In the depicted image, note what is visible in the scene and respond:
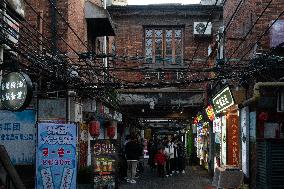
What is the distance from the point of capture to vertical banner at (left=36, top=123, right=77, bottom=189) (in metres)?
12.4

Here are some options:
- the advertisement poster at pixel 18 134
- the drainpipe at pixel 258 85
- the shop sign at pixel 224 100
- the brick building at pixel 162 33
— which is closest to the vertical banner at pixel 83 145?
the shop sign at pixel 224 100

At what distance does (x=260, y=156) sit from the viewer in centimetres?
1521

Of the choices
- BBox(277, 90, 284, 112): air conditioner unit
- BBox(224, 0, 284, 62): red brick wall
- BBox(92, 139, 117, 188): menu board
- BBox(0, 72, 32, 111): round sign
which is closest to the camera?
BBox(0, 72, 32, 111): round sign

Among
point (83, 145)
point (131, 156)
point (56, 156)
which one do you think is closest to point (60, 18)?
point (83, 145)

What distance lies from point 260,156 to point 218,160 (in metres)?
7.22

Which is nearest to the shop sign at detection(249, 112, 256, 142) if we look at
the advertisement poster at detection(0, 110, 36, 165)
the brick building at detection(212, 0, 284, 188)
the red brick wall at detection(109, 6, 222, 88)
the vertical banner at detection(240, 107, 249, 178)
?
the brick building at detection(212, 0, 284, 188)

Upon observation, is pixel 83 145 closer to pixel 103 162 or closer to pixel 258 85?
pixel 103 162

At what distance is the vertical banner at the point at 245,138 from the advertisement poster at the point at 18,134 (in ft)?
23.6

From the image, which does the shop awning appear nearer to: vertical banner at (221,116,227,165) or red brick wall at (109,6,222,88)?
vertical banner at (221,116,227,165)

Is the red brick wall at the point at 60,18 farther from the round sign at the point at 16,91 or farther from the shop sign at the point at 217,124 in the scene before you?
the shop sign at the point at 217,124

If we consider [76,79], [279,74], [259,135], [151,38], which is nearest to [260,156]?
[259,135]

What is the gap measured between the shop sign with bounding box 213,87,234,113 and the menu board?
419 centimetres

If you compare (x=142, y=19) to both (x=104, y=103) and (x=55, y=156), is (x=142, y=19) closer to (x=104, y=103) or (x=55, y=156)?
(x=104, y=103)

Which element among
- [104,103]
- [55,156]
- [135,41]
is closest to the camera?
[55,156]
